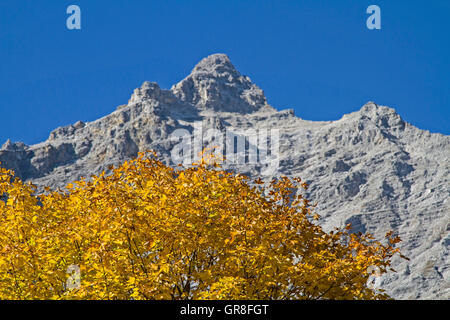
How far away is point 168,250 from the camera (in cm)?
1786

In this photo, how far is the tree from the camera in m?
17.1

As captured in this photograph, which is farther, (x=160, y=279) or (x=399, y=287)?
(x=399, y=287)

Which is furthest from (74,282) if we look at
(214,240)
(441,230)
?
(441,230)

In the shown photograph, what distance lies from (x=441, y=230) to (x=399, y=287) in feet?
104

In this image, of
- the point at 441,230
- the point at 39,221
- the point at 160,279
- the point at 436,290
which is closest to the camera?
the point at 160,279

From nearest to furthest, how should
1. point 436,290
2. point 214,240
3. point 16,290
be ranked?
point 16,290
point 214,240
point 436,290

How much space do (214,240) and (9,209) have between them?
6.40 meters

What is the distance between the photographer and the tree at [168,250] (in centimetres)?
1708

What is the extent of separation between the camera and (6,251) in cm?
1703
